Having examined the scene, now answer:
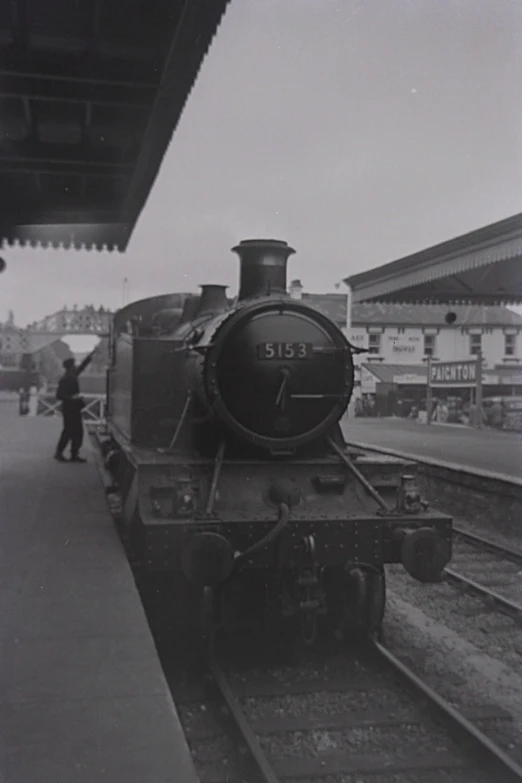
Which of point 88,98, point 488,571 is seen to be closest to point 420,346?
point 488,571

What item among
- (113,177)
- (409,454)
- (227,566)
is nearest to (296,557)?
(227,566)

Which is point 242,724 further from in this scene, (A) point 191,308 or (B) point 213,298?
(A) point 191,308

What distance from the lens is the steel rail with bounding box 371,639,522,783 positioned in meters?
3.93

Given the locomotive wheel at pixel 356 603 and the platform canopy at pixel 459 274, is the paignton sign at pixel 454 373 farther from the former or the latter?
the locomotive wheel at pixel 356 603

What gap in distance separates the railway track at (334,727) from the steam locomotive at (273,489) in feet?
1.36

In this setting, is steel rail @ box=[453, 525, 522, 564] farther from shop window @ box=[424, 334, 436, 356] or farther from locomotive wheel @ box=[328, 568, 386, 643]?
shop window @ box=[424, 334, 436, 356]

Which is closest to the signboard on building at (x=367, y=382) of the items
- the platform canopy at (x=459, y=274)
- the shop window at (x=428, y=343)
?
the shop window at (x=428, y=343)

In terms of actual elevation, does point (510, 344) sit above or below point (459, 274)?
below

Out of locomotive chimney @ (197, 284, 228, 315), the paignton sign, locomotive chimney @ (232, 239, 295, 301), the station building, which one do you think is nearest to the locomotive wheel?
locomotive chimney @ (232, 239, 295, 301)

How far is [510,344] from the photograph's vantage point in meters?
28.9

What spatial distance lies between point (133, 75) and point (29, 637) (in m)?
3.69

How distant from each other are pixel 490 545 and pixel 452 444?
23.5ft

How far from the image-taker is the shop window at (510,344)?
28.6 metres

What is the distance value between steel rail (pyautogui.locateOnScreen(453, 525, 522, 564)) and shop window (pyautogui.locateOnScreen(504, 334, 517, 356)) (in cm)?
1911
